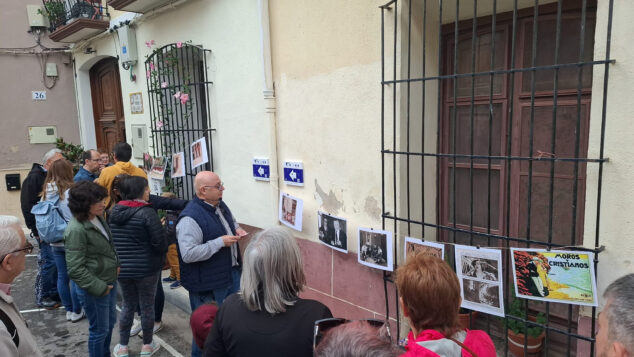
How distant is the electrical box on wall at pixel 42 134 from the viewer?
7.90m

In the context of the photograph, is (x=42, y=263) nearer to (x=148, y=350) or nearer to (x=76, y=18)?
(x=148, y=350)

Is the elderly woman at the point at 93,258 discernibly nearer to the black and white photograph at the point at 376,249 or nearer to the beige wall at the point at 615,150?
the black and white photograph at the point at 376,249

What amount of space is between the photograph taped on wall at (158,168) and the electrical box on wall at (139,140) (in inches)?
16.0

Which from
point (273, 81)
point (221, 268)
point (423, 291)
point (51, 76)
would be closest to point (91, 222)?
point (221, 268)

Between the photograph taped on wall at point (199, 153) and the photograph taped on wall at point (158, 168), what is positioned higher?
the photograph taped on wall at point (199, 153)

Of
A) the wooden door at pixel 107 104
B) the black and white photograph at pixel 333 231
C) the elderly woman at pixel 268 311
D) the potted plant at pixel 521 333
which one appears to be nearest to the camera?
the elderly woman at pixel 268 311

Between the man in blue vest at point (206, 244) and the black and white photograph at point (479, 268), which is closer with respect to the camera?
the black and white photograph at point (479, 268)

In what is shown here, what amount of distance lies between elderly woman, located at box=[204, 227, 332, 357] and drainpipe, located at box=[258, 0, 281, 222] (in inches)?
82.5

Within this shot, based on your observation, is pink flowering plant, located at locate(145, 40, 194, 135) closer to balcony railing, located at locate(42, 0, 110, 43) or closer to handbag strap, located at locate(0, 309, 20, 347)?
balcony railing, located at locate(42, 0, 110, 43)

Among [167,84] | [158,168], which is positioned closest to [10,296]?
[158,168]

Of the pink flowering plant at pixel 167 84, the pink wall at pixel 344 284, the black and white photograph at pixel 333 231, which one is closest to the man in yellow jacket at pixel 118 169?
the pink flowering plant at pixel 167 84

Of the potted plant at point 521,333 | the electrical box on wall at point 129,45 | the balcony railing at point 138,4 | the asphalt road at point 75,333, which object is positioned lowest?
the asphalt road at point 75,333

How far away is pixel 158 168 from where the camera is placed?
5.49 meters

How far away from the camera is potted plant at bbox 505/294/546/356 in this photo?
2662 millimetres
